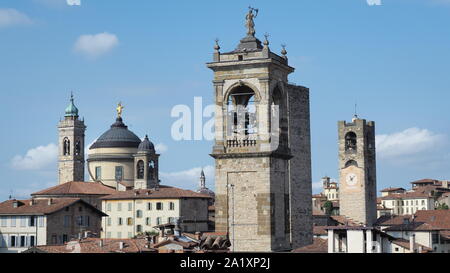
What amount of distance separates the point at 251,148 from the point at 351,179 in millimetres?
99861

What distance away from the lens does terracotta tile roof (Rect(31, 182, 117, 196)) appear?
117 metres

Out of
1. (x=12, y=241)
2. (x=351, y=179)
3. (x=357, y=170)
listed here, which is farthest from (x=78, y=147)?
(x=12, y=241)

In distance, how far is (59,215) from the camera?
286 feet

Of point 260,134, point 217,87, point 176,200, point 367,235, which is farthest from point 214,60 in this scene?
point 176,200

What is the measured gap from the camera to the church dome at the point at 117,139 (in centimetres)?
13450

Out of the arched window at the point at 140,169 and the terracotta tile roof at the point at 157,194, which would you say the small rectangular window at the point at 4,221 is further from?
the arched window at the point at 140,169

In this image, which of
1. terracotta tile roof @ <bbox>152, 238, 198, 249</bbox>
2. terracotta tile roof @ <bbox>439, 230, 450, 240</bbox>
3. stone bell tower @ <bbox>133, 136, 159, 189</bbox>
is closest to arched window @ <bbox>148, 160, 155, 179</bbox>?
stone bell tower @ <bbox>133, 136, 159, 189</bbox>

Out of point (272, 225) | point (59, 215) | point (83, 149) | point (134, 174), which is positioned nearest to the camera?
point (272, 225)

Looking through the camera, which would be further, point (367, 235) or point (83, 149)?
point (83, 149)

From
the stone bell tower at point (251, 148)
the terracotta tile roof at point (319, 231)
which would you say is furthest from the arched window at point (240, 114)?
the terracotta tile roof at point (319, 231)

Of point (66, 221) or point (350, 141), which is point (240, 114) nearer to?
point (66, 221)

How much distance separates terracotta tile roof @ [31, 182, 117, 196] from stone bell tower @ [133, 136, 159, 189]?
772cm
